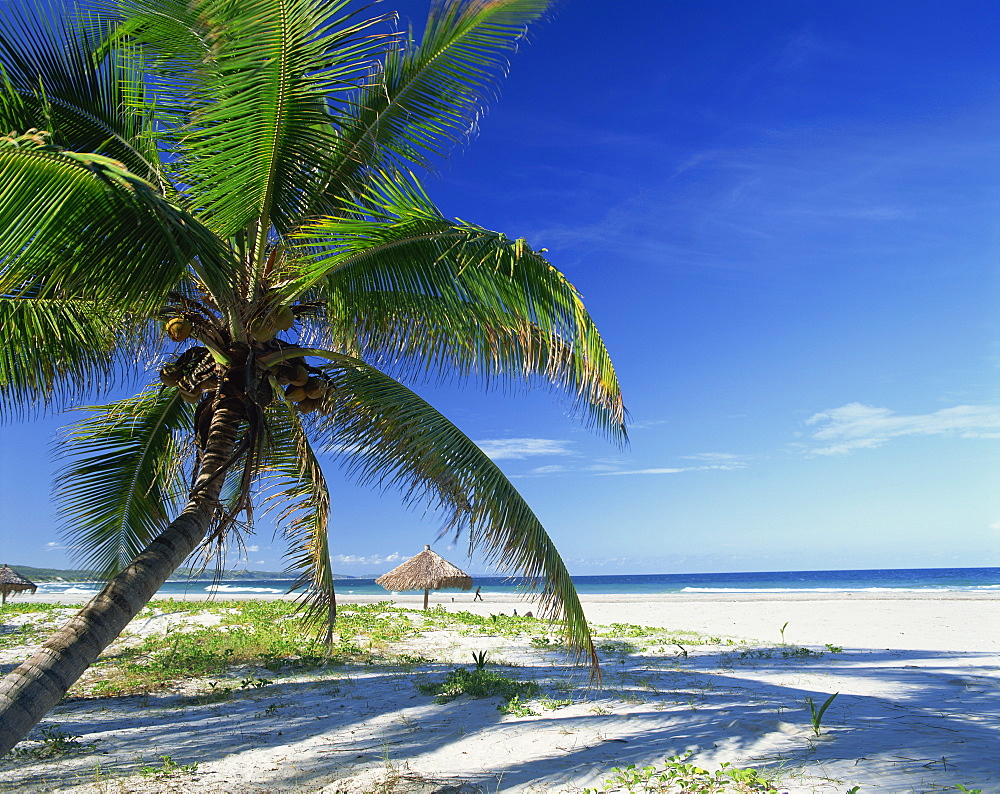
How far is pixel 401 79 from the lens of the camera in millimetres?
4543

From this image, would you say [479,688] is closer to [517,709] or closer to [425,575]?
[517,709]

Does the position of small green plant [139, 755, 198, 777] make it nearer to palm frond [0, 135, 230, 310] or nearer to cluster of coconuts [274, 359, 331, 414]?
cluster of coconuts [274, 359, 331, 414]

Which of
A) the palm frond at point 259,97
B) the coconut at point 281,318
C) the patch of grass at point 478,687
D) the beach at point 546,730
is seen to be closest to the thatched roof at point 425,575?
the beach at point 546,730

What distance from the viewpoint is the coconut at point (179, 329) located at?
13.7 ft

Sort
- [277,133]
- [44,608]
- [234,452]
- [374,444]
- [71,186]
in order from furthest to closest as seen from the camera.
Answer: [44,608]
[374,444]
[234,452]
[277,133]
[71,186]

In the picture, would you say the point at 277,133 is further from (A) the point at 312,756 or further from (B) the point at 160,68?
(A) the point at 312,756

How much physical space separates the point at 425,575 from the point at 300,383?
46.2 ft

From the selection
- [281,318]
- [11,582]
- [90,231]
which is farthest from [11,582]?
[90,231]

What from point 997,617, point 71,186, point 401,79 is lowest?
point 997,617

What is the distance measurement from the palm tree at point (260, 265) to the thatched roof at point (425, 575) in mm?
12898

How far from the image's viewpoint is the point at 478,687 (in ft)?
21.5

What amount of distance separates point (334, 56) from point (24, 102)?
6.15 ft

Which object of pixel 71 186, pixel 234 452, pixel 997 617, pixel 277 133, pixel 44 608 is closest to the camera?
pixel 71 186

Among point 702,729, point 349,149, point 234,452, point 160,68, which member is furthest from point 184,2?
point 702,729
